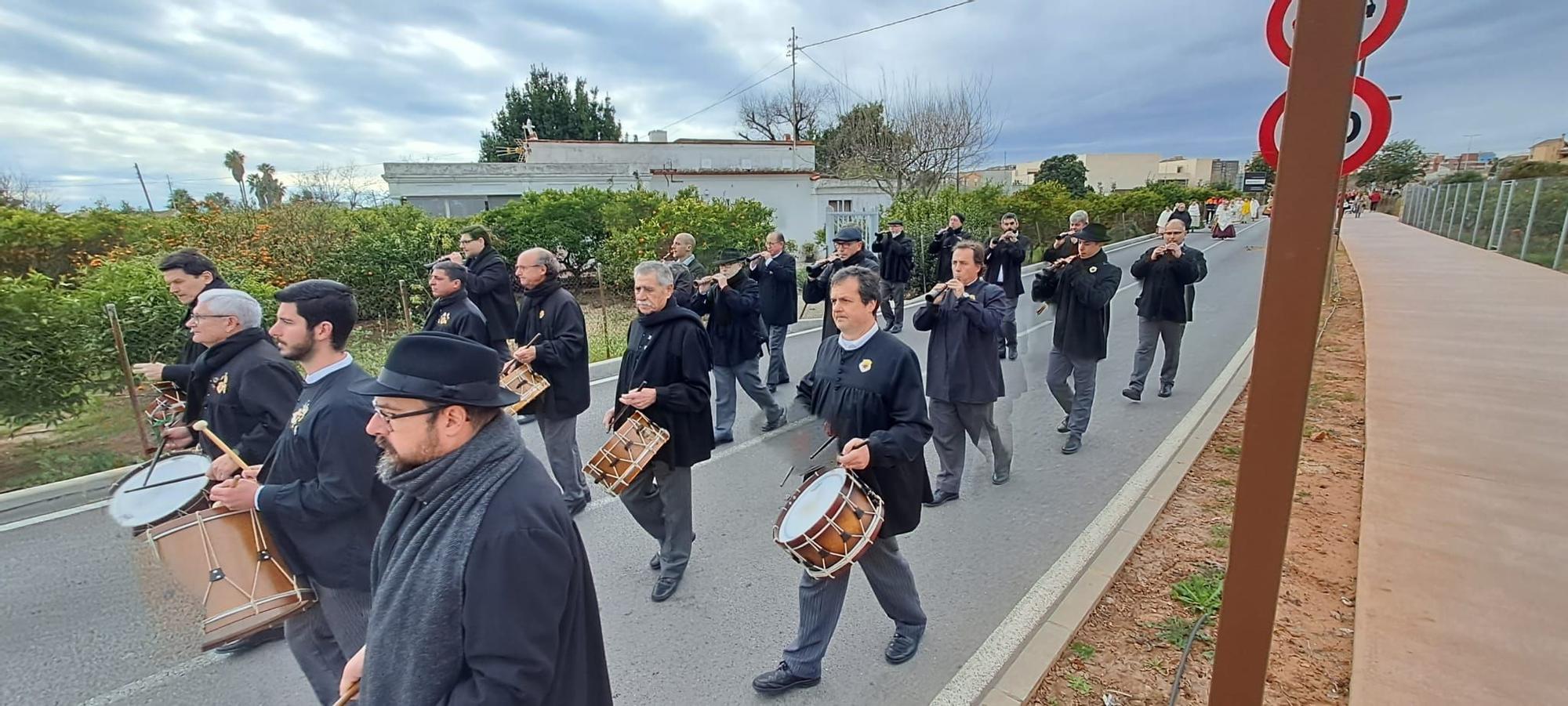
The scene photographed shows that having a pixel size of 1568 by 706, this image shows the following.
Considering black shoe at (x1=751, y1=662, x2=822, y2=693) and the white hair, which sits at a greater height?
the white hair

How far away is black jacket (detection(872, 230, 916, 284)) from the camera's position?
1060 cm

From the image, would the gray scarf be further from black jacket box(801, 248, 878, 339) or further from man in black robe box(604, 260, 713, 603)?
black jacket box(801, 248, 878, 339)

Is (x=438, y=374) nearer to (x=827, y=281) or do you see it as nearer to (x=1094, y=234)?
(x=1094, y=234)

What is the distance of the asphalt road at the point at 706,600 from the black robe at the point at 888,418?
1.94ft

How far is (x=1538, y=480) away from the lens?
481 centimetres

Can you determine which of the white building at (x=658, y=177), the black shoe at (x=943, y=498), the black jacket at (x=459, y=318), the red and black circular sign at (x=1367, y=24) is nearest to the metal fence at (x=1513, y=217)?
Answer: the white building at (x=658, y=177)

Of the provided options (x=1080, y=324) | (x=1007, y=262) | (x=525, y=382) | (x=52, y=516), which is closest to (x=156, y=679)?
(x=525, y=382)

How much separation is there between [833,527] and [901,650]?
39.2 inches

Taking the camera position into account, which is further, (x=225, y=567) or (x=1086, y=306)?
(x=1086, y=306)

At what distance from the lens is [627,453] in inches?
147

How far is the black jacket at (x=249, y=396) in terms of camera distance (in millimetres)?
3117

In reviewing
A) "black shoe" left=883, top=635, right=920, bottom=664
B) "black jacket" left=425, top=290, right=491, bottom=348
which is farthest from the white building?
"black shoe" left=883, top=635, right=920, bottom=664

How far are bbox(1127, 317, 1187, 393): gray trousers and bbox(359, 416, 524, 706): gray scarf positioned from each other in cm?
735

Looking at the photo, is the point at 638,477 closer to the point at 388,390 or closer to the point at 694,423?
the point at 694,423
